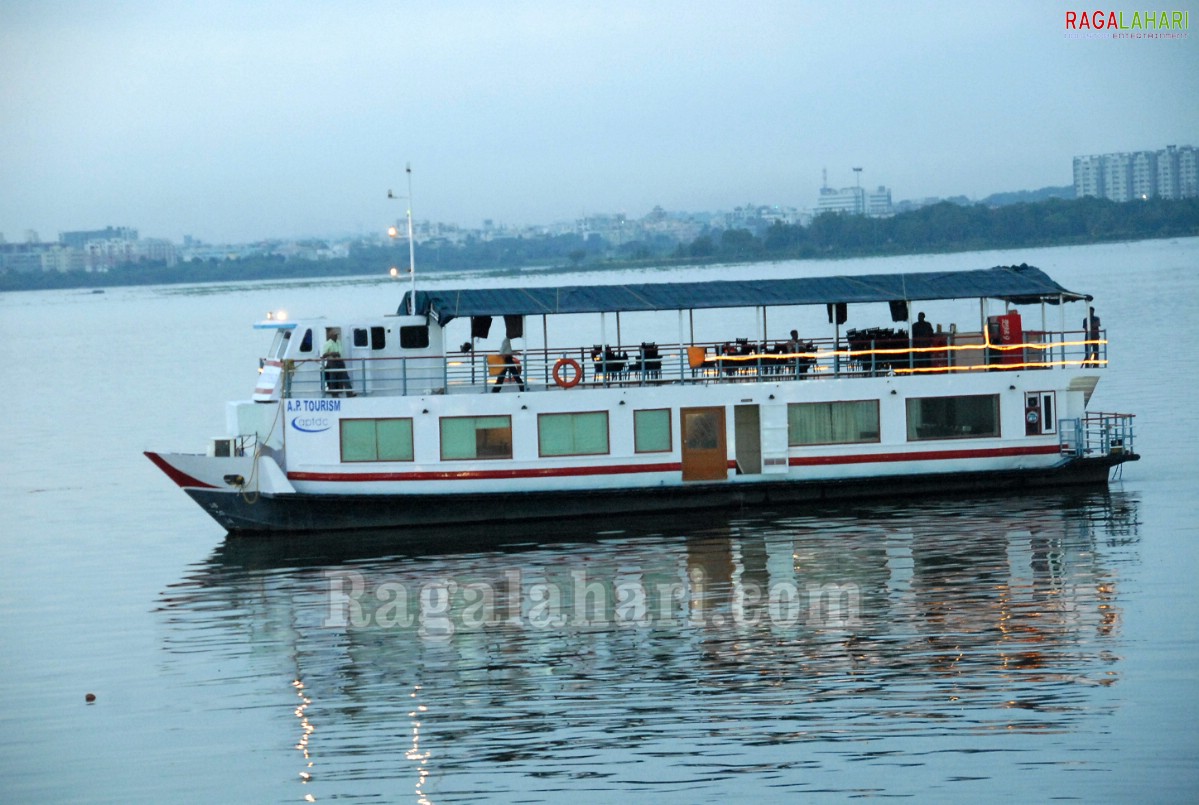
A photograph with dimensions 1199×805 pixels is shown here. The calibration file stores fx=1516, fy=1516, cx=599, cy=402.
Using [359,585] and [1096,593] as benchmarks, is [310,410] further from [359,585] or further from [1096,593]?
[1096,593]

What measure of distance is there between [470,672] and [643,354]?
13461 millimetres

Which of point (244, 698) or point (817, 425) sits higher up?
point (817, 425)

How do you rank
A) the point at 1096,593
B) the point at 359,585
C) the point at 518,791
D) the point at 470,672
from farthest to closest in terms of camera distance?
the point at 359,585, the point at 1096,593, the point at 470,672, the point at 518,791

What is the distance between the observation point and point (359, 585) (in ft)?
99.3

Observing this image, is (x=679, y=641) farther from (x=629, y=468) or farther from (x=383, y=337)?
(x=383, y=337)

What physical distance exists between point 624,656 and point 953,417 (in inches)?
584

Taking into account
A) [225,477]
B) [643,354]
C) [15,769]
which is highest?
[643,354]

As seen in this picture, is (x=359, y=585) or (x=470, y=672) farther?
(x=359, y=585)

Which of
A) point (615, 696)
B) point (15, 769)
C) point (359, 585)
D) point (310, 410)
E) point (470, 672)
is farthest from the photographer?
point (310, 410)

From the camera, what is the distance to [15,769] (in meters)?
20.8

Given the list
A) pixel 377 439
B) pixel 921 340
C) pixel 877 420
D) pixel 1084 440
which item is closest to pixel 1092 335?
pixel 1084 440

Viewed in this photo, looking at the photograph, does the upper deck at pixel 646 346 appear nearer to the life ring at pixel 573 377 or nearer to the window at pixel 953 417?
the life ring at pixel 573 377

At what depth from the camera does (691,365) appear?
35.6 m

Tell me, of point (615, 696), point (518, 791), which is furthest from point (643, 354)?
point (518, 791)
